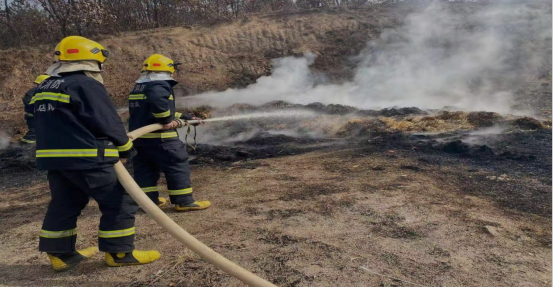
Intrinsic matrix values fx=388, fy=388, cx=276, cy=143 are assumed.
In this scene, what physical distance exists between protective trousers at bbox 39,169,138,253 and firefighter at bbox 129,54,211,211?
4.25ft

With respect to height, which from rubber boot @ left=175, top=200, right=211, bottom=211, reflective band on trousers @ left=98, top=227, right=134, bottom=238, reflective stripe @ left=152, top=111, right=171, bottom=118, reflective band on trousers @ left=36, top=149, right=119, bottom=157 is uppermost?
reflective stripe @ left=152, top=111, right=171, bottom=118

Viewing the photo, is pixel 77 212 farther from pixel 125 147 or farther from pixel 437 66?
pixel 437 66

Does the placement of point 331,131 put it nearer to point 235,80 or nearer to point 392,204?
point 392,204

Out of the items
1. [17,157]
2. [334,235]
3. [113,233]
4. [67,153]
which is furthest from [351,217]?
[17,157]

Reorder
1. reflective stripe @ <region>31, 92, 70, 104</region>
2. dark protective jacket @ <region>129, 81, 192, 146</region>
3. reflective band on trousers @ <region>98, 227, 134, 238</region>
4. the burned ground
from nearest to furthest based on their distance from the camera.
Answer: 1. reflective stripe @ <region>31, 92, 70, 104</region>
2. the burned ground
3. reflective band on trousers @ <region>98, 227, 134, 238</region>
4. dark protective jacket @ <region>129, 81, 192, 146</region>

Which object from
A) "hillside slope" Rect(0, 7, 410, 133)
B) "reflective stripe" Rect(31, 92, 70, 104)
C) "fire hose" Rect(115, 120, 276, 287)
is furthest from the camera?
"hillside slope" Rect(0, 7, 410, 133)

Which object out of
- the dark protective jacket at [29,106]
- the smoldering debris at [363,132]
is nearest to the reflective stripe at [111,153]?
the smoldering debris at [363,132]

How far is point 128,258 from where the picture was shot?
9.87 feet

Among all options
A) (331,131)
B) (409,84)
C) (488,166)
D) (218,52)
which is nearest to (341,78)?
(409,84)

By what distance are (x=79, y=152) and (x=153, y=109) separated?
1.40 metres

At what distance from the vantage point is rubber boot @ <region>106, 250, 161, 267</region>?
Result: 3.00 meters

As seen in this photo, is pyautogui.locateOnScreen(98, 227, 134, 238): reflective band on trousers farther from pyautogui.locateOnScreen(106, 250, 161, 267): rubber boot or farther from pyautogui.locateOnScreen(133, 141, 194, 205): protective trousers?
pyautogui.locateOnScreen(133, 141, 194, 205): protective trousers

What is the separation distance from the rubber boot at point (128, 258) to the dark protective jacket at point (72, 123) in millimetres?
728

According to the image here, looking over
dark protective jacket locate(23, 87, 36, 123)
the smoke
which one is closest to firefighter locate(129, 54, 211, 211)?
dark protective jacket locate(23, 87, 36, 123)
